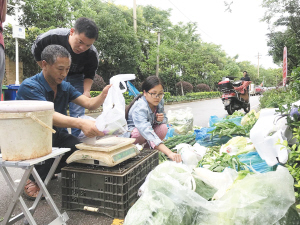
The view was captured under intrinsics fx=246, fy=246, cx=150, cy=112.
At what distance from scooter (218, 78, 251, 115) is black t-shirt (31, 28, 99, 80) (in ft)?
21.5

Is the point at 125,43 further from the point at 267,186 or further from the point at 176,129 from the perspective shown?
the point at 267,186

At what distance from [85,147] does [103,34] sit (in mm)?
13681

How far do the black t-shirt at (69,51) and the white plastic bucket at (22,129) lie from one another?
1.73 metres

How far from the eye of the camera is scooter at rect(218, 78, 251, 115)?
9086mm

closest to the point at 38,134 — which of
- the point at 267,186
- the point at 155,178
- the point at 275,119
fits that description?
the point at 155,178

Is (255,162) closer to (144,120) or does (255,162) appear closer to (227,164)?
(227,164)

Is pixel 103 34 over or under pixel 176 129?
over

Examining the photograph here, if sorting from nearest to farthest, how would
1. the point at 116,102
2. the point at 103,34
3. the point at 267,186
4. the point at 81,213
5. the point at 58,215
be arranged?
the point at 267,186 < the point at 58,215 < the point at 116,102 < the point at 81,213 < the point at 103,34

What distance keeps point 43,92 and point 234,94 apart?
7883 millimetres

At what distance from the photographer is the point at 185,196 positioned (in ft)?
5.00

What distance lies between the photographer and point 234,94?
9.12m

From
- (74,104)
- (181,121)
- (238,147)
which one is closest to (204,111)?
(181,121)

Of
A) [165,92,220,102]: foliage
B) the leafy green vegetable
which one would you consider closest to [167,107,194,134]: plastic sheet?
the leafy green vegetable

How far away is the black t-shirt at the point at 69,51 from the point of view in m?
3.18
